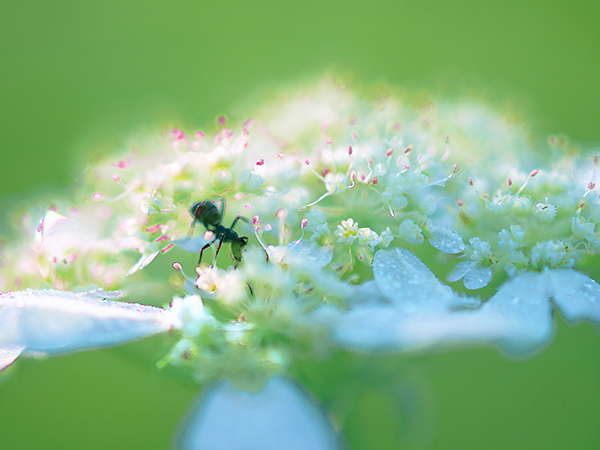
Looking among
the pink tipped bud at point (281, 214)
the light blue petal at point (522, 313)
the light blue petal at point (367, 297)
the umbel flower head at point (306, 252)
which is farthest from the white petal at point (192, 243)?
the light blue petal at point (522, 313)

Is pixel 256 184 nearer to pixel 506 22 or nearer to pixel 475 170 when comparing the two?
pixel 475 170

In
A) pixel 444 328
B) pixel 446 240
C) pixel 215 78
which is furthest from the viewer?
pixel 215 78

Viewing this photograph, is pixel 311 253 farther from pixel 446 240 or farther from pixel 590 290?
pixel 590 290

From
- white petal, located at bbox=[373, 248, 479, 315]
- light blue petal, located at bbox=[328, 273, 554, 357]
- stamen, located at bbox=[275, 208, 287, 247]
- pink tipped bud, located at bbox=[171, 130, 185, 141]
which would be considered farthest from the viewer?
pink tipped bud, located at bbox=[171, 130, 185, 141]

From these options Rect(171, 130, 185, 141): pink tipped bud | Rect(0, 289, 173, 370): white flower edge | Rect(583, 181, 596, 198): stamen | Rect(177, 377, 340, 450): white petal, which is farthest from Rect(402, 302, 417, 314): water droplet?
Rect(171, 130, 185, 141): pink tipped bud

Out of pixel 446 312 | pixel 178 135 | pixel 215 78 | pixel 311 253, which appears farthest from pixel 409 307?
pixel 215 78

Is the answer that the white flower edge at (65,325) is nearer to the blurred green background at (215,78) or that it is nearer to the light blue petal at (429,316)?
the light blue petal at (429,316)

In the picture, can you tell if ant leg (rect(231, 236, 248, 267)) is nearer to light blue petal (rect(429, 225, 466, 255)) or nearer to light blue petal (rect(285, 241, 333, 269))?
light blue petal (rect(285, 241, 333, 269))
